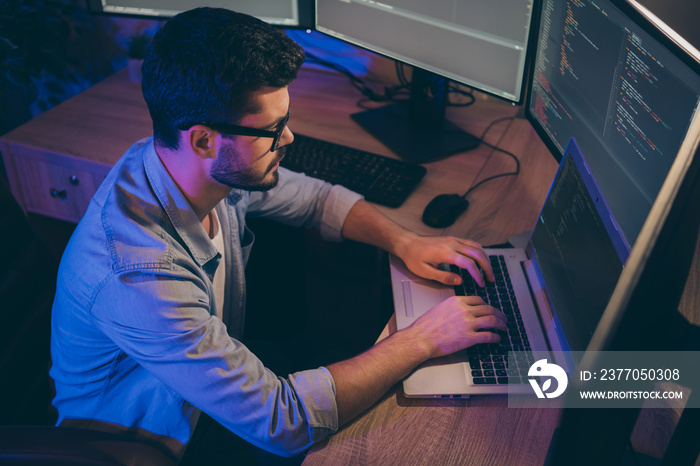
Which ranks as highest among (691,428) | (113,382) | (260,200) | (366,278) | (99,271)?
(691,428)

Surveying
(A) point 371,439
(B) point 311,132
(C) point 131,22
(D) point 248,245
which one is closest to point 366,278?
(B) point 311,132

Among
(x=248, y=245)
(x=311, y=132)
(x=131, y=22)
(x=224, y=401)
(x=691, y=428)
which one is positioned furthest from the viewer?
Result: (x=131, y=22)

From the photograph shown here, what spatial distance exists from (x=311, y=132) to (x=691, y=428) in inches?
47.3

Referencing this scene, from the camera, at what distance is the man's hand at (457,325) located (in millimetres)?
883

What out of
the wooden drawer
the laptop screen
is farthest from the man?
the wooden drawer

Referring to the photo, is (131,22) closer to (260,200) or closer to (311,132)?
(311,132)

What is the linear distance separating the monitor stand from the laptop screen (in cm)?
46

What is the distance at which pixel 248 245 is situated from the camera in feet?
4.05

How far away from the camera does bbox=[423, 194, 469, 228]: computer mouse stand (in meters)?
1.19

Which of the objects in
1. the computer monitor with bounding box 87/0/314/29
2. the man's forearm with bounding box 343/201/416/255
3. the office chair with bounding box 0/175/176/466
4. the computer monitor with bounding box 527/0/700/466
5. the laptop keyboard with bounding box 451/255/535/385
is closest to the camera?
the computer monitor with bounding box 527/0/700/466

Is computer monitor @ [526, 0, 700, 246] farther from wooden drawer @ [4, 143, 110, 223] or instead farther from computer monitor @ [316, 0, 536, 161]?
wooden drawer @ [4, 143, 110, 223]

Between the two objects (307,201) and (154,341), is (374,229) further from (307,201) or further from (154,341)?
(154,341)

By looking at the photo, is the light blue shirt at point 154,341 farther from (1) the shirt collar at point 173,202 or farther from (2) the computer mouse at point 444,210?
(2) the computer mouse at point 444,210

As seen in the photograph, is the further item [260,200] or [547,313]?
[260,200]
